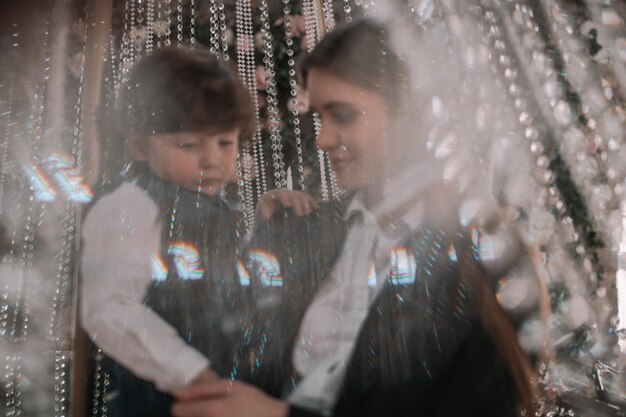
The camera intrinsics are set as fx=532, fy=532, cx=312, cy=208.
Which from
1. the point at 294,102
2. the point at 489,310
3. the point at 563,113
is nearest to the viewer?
the point at 489,310

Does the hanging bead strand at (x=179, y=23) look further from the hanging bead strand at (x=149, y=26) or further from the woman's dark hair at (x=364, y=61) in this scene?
the woman's dark hair at (x=364, y=61)

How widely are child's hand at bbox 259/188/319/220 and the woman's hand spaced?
221 mm

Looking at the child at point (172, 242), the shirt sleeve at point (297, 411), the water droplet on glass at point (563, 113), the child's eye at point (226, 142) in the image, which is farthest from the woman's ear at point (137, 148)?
the water droplet on glass at point (563, 113)

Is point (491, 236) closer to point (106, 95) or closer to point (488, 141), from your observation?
point (488, 141)

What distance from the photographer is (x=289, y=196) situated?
71 centimetres

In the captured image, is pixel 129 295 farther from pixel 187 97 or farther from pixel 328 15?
pixel 328 15

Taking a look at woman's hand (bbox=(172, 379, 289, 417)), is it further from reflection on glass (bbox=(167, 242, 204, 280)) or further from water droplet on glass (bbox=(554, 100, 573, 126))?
water droplet on glass (bbox=(554, 100, 573, 126))

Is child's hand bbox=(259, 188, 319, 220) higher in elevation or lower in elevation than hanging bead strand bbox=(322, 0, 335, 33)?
lower

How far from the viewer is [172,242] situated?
2.27 ft

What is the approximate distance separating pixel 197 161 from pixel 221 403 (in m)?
0.30

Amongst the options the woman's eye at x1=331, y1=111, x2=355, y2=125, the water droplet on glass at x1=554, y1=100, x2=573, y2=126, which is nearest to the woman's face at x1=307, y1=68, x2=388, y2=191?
the woman's eye at x1=331, y1=111, x2=355, y2=125

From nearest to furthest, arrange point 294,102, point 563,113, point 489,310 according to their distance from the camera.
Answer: point 489,310 < point 294,102 < point 563,113

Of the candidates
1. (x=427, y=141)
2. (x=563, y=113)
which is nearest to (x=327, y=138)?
(x=427, y=141)

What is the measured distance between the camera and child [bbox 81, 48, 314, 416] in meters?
0.65
